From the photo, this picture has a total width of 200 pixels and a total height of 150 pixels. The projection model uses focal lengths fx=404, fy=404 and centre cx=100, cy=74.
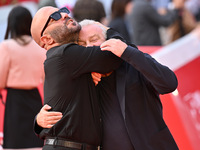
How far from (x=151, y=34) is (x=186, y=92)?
93.0 inches

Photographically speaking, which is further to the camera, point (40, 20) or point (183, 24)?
point (183, 24)

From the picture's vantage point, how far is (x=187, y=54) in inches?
223

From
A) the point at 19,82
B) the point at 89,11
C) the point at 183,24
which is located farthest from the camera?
the point at 183,24

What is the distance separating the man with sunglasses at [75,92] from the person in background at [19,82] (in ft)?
5.22

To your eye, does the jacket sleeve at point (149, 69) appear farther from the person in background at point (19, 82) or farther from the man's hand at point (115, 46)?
the person in background at point (19, 82)

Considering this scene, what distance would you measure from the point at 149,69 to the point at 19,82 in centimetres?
210

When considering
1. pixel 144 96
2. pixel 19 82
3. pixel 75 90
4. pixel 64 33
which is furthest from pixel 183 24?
pixel 75 90

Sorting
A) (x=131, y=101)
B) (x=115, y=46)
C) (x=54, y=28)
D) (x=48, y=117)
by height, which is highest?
(x=54, y=28)

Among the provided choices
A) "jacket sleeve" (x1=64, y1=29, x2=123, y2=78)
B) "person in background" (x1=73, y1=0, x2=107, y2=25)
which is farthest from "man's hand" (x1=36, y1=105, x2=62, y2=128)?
"person in background" (x1=73, y1=0, x2=107, y2=25)

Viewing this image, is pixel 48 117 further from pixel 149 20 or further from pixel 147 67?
pixel 149 20

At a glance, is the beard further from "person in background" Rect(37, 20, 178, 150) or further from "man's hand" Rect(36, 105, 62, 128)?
"man's hand" Rect(36, 105, 62, 128)

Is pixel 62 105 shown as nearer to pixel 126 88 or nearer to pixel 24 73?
pixel 126 88

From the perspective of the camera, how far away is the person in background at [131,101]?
2828 mm

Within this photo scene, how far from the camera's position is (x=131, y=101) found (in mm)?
2963
